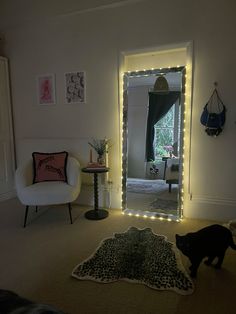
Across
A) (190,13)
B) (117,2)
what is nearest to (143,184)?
(190,13)

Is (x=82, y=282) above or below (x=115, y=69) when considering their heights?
below

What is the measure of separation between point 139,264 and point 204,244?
541 millimetres

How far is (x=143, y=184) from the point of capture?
10.4ft

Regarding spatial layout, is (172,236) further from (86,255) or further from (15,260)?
(15,260)

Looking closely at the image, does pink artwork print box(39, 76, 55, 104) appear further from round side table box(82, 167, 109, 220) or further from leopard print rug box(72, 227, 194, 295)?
leopard print rug box(72, 227, 194, 295)

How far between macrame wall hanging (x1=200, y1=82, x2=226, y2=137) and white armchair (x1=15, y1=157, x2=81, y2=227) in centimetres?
158

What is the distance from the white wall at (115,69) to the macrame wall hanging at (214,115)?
6cm

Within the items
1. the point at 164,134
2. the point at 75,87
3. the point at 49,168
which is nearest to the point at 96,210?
the point at 49,168

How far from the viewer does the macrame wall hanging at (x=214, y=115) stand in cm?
265

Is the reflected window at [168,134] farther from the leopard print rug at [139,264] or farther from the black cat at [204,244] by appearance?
the black cat at [204,244]

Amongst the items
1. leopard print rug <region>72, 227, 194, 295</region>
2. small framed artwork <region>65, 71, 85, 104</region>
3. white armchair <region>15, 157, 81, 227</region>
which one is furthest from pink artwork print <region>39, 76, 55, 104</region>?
leopard print rug <region>72, 227, 194, 295</region>

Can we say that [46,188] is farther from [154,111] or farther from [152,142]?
[154,111]

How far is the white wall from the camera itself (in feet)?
8.68

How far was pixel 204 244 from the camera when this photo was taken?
1778 millimetres
